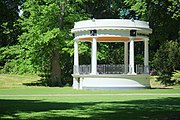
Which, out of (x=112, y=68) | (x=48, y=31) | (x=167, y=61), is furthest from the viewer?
(x=167, y=61)

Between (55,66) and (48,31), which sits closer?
(48,31)

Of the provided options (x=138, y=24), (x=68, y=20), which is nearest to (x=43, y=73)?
(x=68, y=20)

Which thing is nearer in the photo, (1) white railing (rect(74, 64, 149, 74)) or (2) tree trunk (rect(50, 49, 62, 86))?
(1) white railing (rect(74, 64, 149, 74))

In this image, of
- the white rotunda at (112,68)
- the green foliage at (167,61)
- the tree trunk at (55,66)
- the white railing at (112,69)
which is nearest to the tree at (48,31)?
the tree trunk at (55,66)

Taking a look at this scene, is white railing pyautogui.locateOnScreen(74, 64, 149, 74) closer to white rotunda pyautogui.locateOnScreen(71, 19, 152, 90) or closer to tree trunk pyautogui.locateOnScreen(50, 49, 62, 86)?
white rotunda pyautogui.locateOnScreen(71, 19, 152, 90)

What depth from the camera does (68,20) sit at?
47781 millimetres

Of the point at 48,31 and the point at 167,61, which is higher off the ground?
the point at 48,31

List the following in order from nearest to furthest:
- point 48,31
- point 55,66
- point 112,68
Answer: point 112,68 < point 48,31 < point 55,66

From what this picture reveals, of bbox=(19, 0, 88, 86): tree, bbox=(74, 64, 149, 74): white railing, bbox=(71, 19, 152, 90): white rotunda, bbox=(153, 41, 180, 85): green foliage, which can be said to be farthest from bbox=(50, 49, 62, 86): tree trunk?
bbox=(153, 41, 180, 85): green foliage

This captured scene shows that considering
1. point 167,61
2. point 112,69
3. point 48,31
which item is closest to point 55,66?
point 48,31

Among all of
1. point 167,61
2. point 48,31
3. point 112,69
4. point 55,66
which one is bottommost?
point 112,69

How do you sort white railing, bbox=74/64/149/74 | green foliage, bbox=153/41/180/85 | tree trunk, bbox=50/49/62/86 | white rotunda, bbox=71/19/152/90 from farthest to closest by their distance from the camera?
tree trunk, bbox=50/49/62/86 → green foliage, bbox=153/41/180/85 → white railing, bbox=74/64/149/74 → white rotunda, bbox=71/19/152/90

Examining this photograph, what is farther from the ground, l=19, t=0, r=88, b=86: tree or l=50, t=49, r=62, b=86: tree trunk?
l=19, t=0, r=88, b=86: tree

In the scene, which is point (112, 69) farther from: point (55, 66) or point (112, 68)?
point (55, 66)
